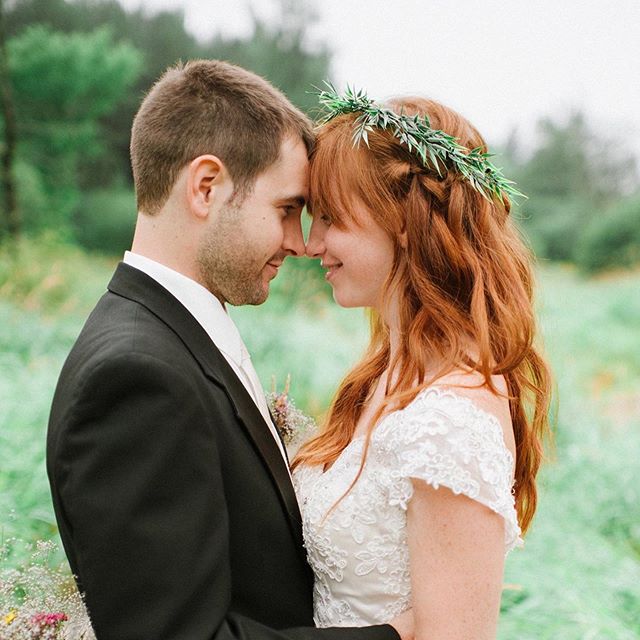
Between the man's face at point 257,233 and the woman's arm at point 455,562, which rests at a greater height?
the man's face at point 257,233

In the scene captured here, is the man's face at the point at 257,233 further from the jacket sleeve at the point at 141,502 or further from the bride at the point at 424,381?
the jacket sleeve at the point at 141,502

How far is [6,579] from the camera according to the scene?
2.25 meters

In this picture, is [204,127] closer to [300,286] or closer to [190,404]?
[190,404]

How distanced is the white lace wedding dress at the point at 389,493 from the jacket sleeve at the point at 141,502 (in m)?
0.52

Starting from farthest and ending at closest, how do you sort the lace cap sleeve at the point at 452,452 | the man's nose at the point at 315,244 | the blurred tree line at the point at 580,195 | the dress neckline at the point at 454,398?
the blurred tree line at the point at 580,195
the man's nose at the point at 315,244
the dress neckline at the point at 454,398
the lace cap sleeve at the point at 452,452

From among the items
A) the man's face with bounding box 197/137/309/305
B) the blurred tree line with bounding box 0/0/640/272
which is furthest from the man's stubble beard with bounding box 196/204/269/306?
the blurred tree line with bounding box 0/0/640/272

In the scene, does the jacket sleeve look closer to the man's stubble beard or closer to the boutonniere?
the man's stubble beard

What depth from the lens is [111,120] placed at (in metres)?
15.9

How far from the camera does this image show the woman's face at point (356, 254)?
2426 millimetres

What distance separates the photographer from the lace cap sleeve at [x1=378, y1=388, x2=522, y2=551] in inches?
78.4

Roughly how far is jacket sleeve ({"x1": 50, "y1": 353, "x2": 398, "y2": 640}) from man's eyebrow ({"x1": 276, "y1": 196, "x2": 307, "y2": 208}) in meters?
0.77

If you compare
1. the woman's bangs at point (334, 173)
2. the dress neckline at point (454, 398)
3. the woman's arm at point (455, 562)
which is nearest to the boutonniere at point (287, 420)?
the dress neckline at point (454, 398)

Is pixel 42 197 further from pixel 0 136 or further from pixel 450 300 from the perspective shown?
pixel 450 300

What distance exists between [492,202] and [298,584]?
1.32 metres
